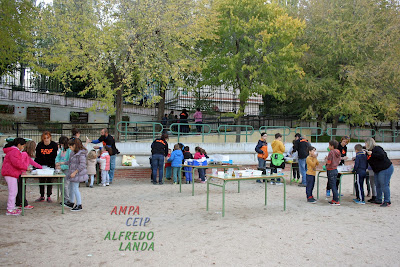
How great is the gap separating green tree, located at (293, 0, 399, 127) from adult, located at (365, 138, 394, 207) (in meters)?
13.3

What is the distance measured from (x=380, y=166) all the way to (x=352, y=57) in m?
16.3

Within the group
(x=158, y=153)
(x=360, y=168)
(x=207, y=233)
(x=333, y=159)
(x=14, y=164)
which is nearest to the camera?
(x=207, y=233)

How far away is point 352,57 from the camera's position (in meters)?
25.4

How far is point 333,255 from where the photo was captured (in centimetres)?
655

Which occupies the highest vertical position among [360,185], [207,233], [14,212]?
[360,185]

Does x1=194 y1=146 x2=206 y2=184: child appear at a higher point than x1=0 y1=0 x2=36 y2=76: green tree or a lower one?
lower

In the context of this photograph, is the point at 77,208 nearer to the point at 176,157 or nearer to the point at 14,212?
the point at 14,212

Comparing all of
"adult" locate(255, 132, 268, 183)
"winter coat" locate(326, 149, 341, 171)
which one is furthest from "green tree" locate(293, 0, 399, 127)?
"winter coat" locate(326, 149, 341, 171)

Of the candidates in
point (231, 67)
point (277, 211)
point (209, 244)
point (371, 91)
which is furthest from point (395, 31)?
point (209, 244)

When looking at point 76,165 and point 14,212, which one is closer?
point 14,212

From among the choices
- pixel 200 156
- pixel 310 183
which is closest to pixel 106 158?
pixel 200 156

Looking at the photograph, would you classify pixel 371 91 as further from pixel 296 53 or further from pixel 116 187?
pixel 116 187

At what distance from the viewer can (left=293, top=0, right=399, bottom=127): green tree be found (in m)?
24.1

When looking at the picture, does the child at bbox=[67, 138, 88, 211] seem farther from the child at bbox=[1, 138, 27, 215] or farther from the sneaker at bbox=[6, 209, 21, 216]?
the sneaker at bbox=[6, 209, 21, 216]
